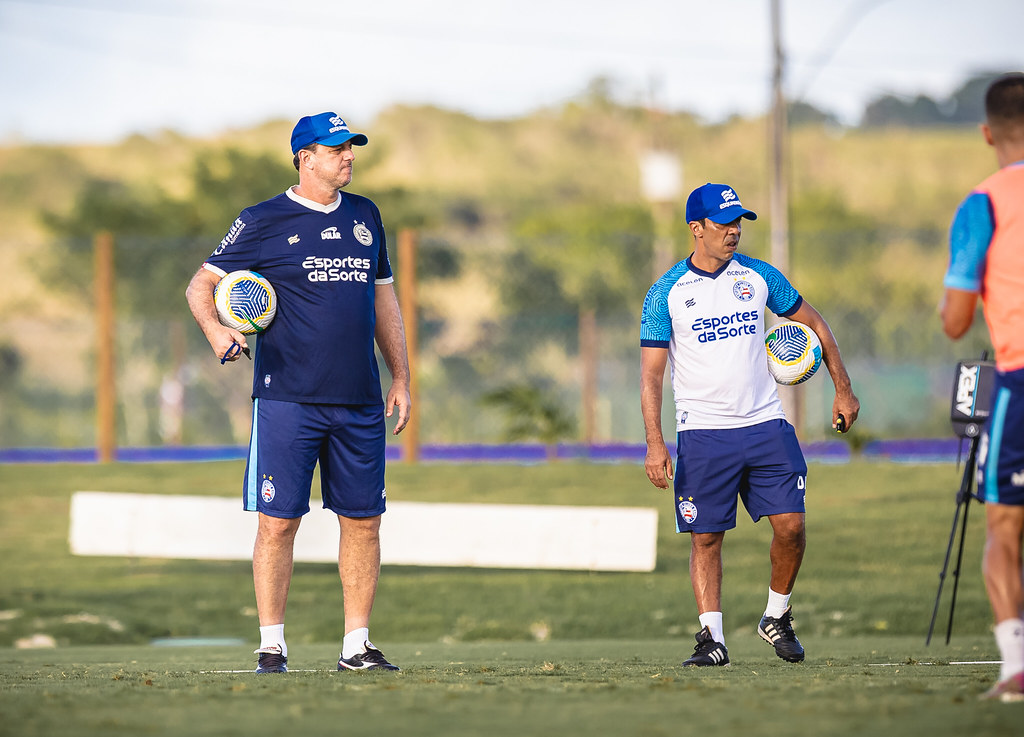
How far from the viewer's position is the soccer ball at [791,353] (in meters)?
7.07

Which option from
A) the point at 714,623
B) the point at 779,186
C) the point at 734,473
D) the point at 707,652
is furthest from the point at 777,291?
the point at 779,186

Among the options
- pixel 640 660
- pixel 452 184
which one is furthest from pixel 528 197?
pixel 640 660

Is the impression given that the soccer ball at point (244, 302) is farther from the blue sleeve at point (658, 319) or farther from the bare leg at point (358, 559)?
the blue sleeve at point (658, 319)

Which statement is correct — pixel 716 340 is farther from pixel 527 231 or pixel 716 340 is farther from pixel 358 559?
pixel 527 231

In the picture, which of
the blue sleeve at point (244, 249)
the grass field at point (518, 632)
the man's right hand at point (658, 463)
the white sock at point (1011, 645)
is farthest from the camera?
the man's right hand at point (658, 463)

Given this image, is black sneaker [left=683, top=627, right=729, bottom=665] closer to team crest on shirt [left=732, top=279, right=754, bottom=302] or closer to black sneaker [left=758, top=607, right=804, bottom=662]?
black sneaker [left=758, top=607, right=804, bottom=662]

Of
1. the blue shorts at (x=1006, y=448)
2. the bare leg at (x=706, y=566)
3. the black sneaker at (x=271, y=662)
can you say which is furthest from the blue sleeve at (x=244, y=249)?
the blue shorts at (x=1006, y=448)

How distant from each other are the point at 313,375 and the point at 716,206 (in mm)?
2084

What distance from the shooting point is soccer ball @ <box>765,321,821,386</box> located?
23.2 feet

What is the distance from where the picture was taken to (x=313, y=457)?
6.56 metres

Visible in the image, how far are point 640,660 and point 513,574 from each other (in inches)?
193

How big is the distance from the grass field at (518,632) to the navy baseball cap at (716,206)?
2.12 m

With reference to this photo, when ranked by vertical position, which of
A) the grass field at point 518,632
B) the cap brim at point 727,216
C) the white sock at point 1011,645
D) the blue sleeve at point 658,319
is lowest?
the grass field at point 518,632

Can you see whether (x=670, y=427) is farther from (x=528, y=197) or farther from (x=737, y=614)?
(x=528, y=197)
